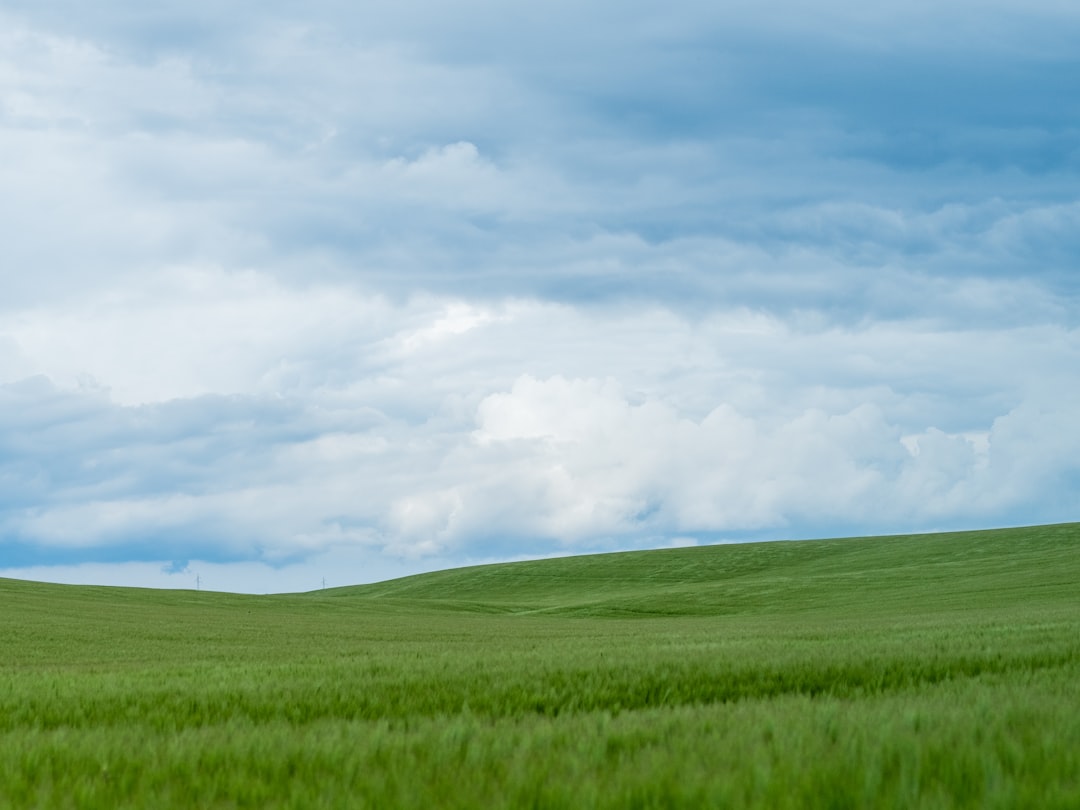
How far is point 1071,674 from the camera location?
7.93 metres

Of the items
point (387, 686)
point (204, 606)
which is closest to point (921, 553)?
point (204, 606)

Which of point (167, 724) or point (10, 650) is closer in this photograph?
point (167, 724)

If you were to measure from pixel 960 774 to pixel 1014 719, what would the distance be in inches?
66.7

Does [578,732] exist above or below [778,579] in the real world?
above

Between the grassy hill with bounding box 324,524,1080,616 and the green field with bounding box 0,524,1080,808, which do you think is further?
the grassy hill with bounding box 324,524,1080,616

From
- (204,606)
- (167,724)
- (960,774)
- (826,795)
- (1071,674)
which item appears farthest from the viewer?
(204,606)

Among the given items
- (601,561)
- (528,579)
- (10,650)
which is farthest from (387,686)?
(601,561)

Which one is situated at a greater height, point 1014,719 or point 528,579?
point 1014,719

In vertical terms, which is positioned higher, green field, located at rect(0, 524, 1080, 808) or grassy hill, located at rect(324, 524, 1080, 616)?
green field, located at rect(0, 524, 1080, 808)

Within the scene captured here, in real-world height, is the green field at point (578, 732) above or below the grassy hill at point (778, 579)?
above

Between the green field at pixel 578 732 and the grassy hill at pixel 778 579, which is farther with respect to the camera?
the grassy hill at pixel 778 579

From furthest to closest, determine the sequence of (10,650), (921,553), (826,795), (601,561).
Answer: (601,561), (921,553), (10,650), (826,795)

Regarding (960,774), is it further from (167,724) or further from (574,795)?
(167,724)

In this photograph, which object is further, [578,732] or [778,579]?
[778,579]
